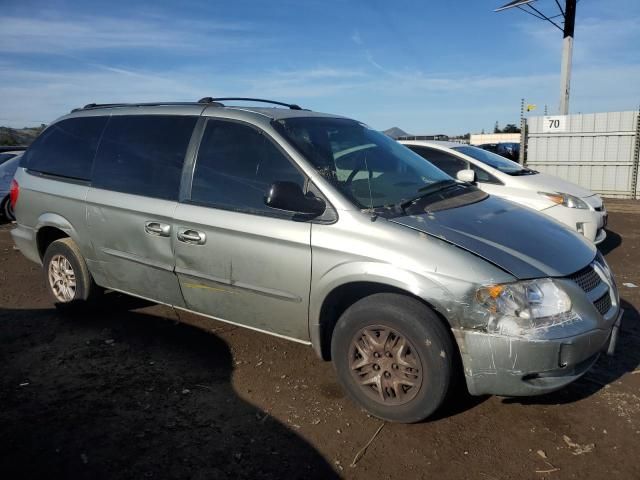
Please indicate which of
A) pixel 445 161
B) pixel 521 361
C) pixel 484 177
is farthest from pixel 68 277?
pixel 484 177

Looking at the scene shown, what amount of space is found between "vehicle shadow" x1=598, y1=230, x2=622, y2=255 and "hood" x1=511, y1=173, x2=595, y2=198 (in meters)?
0.80

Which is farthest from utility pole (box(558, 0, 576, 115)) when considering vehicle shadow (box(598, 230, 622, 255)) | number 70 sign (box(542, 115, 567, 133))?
vehicle shadow (box(598, 230, 622, 255))

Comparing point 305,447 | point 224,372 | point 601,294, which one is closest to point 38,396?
point 224,372

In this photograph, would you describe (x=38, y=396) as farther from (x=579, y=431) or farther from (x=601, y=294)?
(x=601, y=294)

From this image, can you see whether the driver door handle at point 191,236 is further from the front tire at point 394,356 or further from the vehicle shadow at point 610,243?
the vehicle shadow at point 610,243

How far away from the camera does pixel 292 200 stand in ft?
10.3

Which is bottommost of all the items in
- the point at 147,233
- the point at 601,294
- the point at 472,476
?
the point at 472,476

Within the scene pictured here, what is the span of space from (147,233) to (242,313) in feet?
3.31

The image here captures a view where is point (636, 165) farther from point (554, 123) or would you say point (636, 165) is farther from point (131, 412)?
point (131, 412)

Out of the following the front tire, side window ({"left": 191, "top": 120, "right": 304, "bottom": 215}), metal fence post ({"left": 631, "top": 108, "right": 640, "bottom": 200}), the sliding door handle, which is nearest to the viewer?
the front tire

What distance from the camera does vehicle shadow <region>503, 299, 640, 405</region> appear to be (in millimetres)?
3350

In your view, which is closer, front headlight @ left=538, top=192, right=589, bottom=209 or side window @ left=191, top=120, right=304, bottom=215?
side window @ left=191, top=120, right=304, bottom=215

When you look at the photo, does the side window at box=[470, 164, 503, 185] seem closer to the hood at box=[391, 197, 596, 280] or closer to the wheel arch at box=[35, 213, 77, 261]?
the hood at box=[391, 197, 596, 280]

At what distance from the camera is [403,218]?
124 inches
